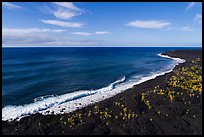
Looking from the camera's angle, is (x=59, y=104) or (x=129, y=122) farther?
(x=59, y=104)

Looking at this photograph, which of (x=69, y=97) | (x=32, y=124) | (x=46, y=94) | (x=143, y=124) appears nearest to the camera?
(x=143, y=124)

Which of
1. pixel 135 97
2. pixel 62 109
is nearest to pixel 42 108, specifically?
pixel 62 109

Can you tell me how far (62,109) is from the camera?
20.4 m

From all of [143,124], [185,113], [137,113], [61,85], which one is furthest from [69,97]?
[185,113]

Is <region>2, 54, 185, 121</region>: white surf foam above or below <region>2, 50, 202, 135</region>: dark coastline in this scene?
below

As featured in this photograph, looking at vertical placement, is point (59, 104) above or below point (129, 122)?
below

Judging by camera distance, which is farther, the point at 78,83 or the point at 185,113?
the point at 78,83

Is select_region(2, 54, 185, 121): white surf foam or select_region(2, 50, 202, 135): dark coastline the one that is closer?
select_region(2, 50, 202, 135): dark coastline

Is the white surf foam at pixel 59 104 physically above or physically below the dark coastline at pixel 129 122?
below

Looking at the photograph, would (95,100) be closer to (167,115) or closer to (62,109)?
(62,109)

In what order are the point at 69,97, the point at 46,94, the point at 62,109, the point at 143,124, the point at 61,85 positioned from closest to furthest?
the point at 143,124, the point at 62,109, the point at 69,97, the point at 46,94, the point at 61,85

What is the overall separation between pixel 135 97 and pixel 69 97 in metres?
8.80

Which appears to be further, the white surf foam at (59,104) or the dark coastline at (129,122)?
the white surf foam at (59,104)

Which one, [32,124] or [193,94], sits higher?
[193,94]
